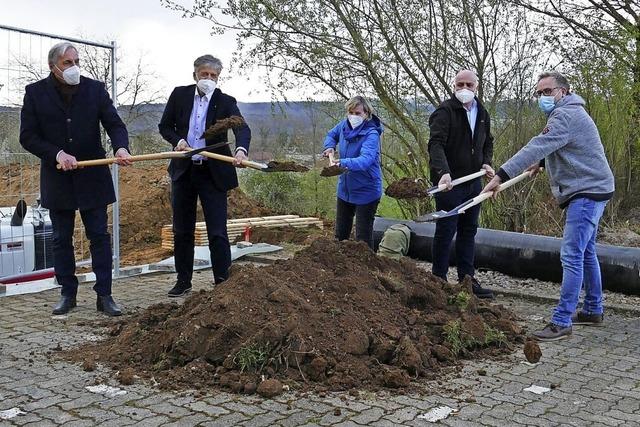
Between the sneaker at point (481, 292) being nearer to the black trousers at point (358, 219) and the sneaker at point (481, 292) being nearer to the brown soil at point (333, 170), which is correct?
the black trousers at point (358, 219)

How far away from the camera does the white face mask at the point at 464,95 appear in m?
6.66

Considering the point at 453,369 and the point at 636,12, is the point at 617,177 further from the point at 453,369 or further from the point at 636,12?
the point at 453,369

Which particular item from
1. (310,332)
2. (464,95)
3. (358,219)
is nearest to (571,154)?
(464,95)

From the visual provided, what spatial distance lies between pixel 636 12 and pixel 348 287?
779 centimetres

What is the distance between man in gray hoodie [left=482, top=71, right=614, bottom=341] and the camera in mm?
5562

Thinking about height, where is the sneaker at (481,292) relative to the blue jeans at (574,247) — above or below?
below

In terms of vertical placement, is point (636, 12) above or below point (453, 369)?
above

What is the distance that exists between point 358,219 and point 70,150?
2.68 m

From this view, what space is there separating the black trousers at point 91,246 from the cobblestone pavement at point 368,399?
2.92ft

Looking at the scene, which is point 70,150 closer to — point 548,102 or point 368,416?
point 368,416

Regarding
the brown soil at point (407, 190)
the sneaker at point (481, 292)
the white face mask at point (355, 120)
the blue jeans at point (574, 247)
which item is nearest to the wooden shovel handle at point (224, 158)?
the white face mask at point (355, 120)

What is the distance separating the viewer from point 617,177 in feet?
34.3

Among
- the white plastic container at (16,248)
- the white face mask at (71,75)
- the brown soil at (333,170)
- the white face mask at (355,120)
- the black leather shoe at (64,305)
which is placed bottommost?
the black leather shoe at (64,305)

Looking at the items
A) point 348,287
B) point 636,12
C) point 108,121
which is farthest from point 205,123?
point 636,12
